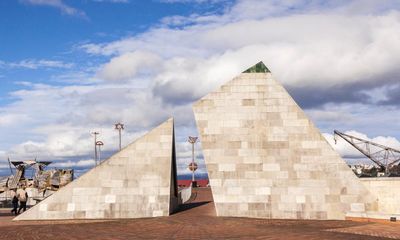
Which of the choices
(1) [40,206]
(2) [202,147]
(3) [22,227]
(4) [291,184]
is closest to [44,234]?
(3) [22,227]

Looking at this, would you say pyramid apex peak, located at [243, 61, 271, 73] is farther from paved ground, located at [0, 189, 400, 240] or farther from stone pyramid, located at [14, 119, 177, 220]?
paved ground, located at [0, 189, 400, 240]

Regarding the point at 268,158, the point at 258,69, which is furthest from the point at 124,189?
the point at 258,69

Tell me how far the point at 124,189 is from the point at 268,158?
A: 7653mm

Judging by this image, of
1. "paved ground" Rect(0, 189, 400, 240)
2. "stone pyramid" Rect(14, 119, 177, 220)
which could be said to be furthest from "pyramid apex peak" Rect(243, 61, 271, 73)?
"paved ground" Rect(0, 189, 400, 240)

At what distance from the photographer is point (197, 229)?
1827 cm

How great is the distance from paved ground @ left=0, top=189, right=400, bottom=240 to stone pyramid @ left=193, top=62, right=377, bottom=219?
1.36 metres

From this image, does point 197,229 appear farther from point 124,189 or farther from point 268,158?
point 268,158

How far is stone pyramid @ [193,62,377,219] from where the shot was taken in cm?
2245

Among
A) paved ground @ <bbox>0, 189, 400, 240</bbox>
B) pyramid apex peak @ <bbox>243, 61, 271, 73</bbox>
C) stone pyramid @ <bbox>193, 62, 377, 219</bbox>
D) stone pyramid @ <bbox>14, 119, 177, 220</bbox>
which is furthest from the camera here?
pyramid apex peak @ <bbox>243, 61, 271, 73</bbox>

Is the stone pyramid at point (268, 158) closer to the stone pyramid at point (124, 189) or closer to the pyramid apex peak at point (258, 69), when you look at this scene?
the pyramid apex peak at point (258, 69)

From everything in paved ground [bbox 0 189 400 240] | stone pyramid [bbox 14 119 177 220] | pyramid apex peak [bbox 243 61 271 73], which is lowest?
paved ground [bbox 0 189 400 240]

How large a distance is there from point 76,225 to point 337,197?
12.7 m

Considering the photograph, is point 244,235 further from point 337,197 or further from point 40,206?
point 40,206

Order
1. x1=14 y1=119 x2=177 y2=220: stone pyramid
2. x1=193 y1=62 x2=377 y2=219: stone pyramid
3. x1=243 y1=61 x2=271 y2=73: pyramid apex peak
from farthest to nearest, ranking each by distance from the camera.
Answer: x1=243 y1=61 x2=271 y2=73: pyramid apex peak, x1=14 y1=119 x2=177 y2=220: stone pyramid, x1=193 y1=62 x2=377 y2=219: stone pyramid
